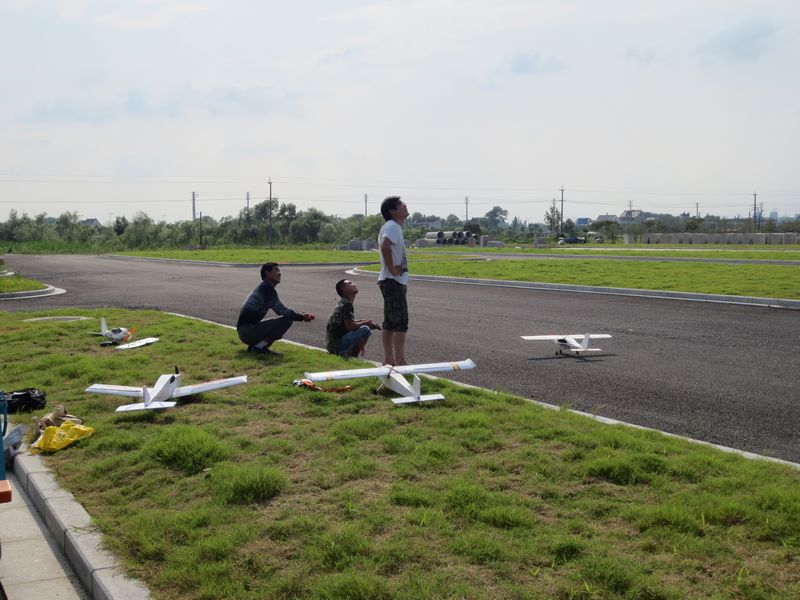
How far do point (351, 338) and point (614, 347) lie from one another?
4007 millimetres

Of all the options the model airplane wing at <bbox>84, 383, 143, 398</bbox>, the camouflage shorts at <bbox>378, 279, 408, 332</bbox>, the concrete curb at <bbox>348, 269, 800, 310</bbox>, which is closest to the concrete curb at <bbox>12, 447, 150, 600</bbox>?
the model airplane wing at <bbox>84, 383, 143, 398</bbox>

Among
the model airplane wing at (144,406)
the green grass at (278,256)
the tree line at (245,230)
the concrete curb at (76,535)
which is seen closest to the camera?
the concrete curb at (76,535)

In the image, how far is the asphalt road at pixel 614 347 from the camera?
6.84m

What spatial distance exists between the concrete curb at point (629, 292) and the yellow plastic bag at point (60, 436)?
1425 cm

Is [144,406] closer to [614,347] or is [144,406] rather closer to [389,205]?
[389,205]

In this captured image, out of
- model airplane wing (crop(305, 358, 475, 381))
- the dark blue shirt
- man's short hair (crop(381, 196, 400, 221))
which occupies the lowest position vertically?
model airplane wing (crop(305, 358, 475, 381))

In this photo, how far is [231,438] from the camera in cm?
573

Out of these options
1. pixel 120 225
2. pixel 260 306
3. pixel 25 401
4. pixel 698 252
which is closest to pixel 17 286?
pixel 260 306

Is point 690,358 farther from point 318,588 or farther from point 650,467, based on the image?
point 318,588

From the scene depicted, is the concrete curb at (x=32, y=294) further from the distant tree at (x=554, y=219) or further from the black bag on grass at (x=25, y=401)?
the distant tree at (x=554, y=219)

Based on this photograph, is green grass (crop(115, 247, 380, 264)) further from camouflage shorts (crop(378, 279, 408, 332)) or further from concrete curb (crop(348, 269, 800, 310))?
camouflage shorts (crop(378, 279, 408, 332))

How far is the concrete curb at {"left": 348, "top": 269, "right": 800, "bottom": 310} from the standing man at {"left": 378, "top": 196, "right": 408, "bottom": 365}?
36.1 ft

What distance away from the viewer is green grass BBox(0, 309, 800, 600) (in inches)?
137

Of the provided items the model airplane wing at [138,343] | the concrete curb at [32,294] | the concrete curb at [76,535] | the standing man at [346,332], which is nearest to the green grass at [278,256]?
the concrete curb at [32,294]
